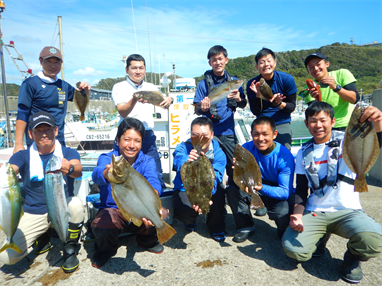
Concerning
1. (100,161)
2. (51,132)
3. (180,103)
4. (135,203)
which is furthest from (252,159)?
(180,103)

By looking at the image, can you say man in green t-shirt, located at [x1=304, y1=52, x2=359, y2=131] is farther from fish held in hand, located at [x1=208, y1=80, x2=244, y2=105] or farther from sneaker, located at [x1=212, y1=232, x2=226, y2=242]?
sneaker, located at [x1=212, y1=232, x2=226, y2=242]

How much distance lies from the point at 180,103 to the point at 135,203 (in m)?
4.13

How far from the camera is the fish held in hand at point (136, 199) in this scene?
88.3 inches

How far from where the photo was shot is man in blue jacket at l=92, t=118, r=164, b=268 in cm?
268

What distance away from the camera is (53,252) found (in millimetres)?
2975

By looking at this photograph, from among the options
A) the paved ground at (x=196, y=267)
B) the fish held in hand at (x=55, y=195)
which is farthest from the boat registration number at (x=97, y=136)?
the fish held in hand at (x=55, y=195)

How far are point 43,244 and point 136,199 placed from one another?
1.73m

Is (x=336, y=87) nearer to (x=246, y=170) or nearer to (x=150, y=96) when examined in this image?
(x=246, y=170)

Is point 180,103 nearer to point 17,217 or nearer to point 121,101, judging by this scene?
point 121,101

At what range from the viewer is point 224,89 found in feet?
11.1

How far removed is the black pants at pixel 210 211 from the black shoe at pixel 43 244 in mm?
1752

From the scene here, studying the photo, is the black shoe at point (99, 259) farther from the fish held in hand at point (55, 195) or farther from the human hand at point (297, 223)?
the human hand at point (297, 223)

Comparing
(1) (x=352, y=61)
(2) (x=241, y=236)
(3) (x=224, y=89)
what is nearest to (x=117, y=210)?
(2) (x=241, y=236)

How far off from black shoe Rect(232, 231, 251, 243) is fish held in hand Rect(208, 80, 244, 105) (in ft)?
6.62
